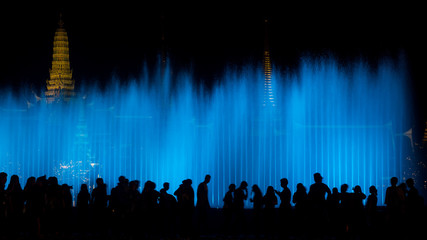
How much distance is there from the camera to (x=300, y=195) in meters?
15.6

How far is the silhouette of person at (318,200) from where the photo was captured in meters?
15.4

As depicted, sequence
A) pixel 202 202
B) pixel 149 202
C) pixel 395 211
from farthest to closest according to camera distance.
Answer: pixel 202 202 < pixel 149 202 < pixel 395 211

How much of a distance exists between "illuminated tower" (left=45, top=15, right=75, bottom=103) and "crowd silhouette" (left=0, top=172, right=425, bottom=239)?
276ft

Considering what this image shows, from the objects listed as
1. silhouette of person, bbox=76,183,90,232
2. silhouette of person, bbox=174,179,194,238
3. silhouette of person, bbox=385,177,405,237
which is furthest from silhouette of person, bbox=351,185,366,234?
silhouette of person, bbox=76,183,90,232

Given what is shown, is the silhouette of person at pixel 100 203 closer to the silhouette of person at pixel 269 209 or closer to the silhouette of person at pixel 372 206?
the silhouette of person at pixel 269 209

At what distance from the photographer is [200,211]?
1605 cm

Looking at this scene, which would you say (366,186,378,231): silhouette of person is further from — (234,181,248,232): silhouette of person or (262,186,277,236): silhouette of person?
(234,181,248,232): silhouette of person

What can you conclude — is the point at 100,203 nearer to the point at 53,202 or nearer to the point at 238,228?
the point at 53,202

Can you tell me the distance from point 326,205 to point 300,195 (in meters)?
0.63

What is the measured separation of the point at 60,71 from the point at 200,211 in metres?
88.2

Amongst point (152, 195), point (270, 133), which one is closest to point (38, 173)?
point (270, 133)

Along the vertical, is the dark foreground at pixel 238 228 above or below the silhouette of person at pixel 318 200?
below

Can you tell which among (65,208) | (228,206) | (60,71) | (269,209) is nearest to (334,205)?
(269,209)

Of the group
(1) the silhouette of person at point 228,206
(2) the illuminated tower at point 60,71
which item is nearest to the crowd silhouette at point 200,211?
(1) the silhouette of person at point 228,206
